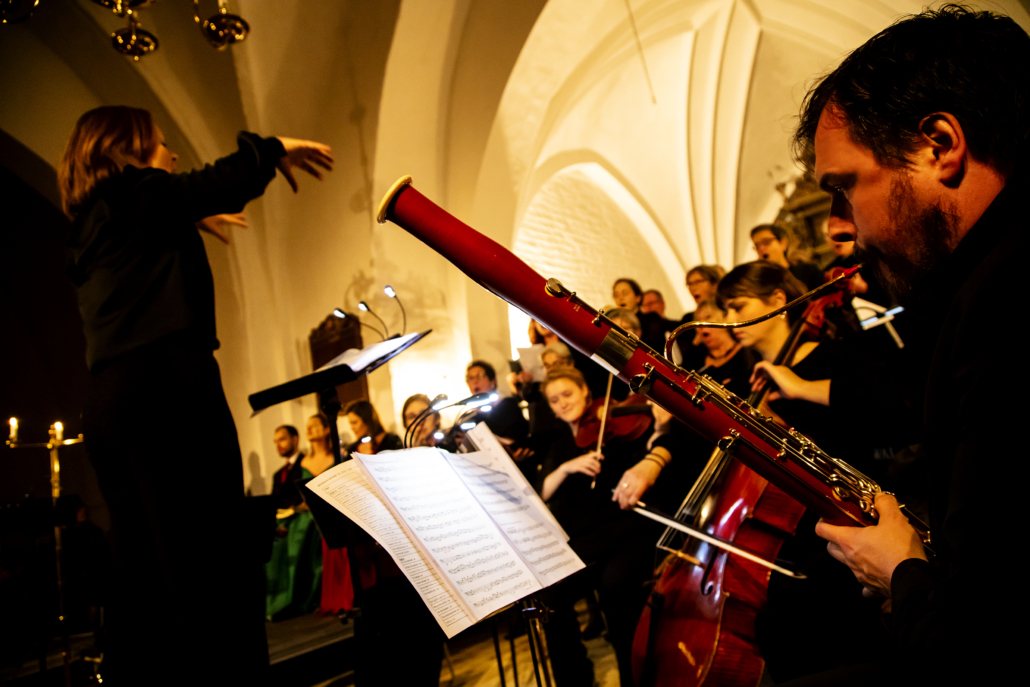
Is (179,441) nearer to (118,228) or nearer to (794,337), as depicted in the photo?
(118,228)

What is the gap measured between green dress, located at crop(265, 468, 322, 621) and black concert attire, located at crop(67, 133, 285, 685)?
125 inches

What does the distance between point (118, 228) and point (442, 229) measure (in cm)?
110

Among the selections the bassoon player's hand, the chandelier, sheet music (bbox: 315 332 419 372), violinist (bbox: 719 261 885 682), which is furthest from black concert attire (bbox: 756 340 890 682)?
the chandelier

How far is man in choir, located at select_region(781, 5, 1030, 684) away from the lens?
2.47 ft

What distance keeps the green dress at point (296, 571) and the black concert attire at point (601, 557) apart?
2.56m

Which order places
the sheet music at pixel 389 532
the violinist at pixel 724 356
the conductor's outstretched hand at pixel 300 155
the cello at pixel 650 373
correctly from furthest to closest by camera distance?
the violinist at pixel 724 356 → the conductor's outstretched hand at pixel 300 155 → the cello at pixel 650 373 → the sheet music at pixel 389 532

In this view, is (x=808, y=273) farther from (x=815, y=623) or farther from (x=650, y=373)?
(x=650, y=373)

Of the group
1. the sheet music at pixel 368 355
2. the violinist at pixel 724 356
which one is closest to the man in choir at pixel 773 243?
the violinist at pixel 724 356

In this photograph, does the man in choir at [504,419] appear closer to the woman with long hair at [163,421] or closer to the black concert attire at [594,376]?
the black concert attire at [594,376]

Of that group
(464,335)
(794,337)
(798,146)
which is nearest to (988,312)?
(798,146)

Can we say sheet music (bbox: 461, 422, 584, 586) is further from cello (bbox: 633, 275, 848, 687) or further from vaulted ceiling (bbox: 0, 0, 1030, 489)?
vaulted ceiling (bbox: 0, 0, 1030, 489)

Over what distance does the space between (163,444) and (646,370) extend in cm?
129

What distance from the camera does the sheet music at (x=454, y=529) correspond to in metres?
1.29

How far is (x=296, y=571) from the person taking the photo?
15.5 feet
